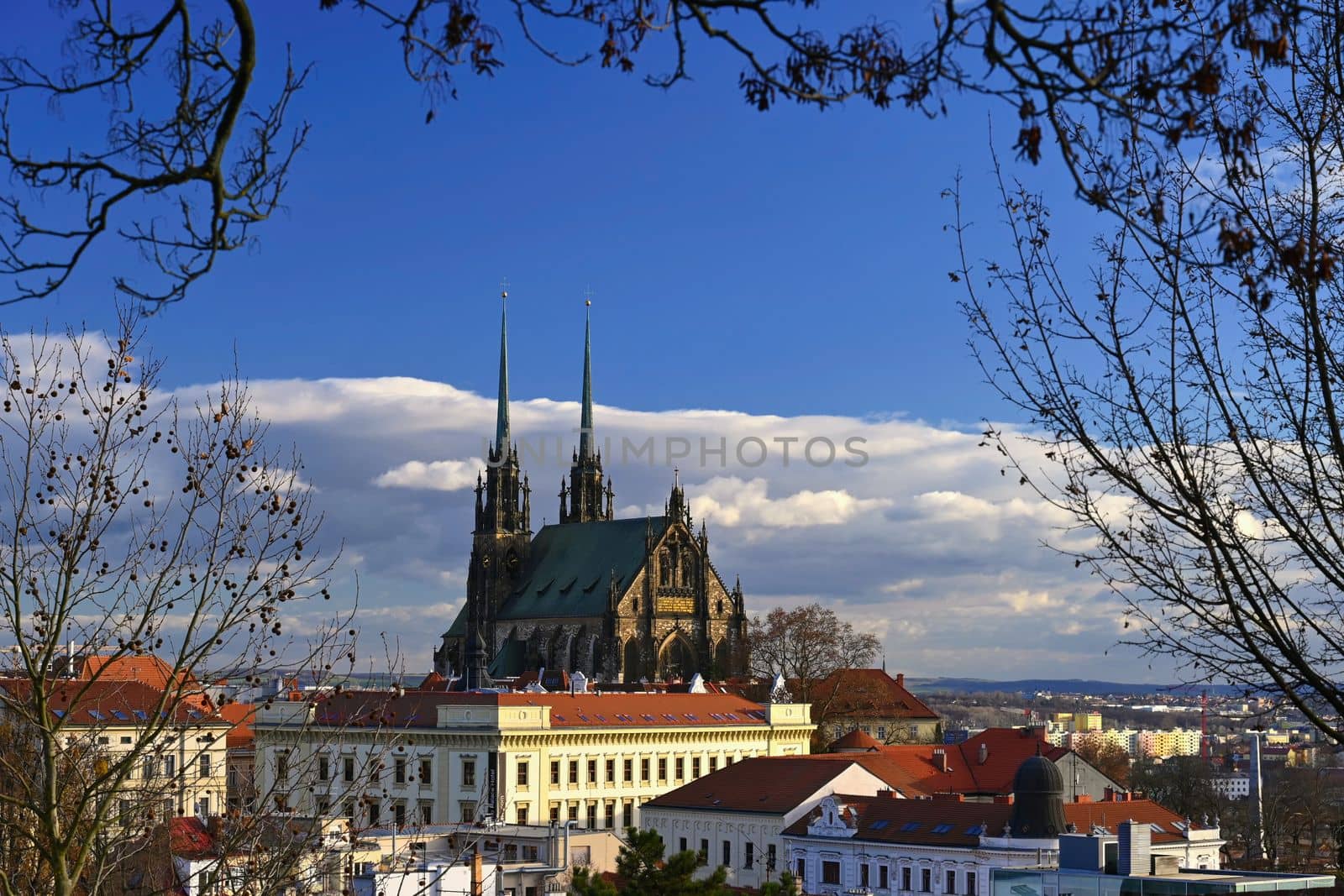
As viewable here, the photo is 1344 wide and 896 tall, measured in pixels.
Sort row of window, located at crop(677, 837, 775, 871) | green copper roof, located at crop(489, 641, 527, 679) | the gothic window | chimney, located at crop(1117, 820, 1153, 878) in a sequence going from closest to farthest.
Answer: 1. chimney, located at crop(1117, 820, 1153, 878)
2. row of window, located at crop(677, 837, 775, 871)
3. the gothic window
4. green copper roof, located at crop(489, 641, 527, 679)

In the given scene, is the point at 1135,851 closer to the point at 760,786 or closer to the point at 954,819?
the point at 954,819

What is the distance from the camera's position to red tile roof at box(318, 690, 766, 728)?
75.9 metres

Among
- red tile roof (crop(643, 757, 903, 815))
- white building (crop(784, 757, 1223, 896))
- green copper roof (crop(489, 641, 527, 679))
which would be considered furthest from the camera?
green copper roof (crop(489, 641, 527, 679))

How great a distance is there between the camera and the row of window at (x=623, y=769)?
75.3 m

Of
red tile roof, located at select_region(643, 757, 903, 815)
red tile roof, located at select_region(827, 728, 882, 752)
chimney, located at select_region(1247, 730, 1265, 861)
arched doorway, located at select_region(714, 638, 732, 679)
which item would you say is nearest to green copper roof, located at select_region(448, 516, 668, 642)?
arched doorway, located at select_region(714, 638, 732, 679)

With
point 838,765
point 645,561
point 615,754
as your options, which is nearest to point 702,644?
point 645,561

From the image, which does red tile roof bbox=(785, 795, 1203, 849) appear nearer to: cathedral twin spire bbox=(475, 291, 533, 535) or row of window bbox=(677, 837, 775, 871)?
row of window bbox=(677, 837, 775, 871)

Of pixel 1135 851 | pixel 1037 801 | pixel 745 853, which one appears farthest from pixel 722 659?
pixel 1135 851

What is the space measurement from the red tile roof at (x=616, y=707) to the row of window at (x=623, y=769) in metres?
1.61

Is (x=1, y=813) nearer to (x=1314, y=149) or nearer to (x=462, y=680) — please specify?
(x=1314, y=149)

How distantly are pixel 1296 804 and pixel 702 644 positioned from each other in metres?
38.9

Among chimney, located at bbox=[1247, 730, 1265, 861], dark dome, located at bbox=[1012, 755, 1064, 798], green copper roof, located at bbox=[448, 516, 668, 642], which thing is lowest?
chimney, located at bbox=[1247, 730, 1265, 861]

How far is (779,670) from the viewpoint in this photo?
346ft

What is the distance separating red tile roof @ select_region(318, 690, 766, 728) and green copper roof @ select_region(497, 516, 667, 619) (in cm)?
2774
